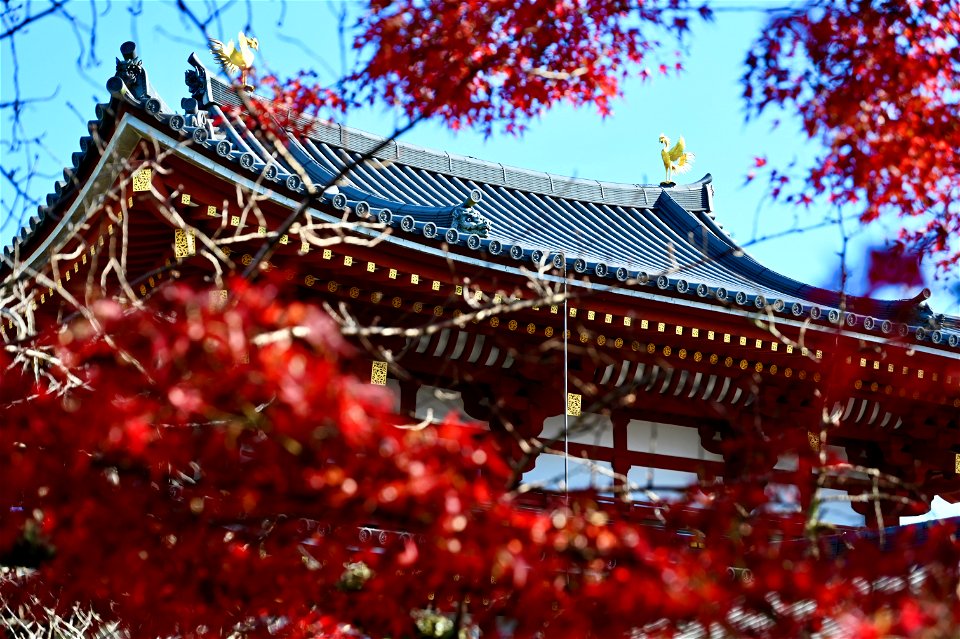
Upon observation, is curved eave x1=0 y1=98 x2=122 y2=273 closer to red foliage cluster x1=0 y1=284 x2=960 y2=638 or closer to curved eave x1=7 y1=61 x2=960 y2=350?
curved eave x1=7 y1=61 x2=960 y2=350

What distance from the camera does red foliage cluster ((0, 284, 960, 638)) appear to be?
3.42 meters

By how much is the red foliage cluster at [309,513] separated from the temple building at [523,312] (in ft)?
7.72

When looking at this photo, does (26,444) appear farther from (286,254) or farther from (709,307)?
(709,307)

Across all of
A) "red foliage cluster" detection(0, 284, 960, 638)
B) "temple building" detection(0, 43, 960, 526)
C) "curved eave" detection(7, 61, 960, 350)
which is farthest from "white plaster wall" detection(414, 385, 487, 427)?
"red foliage cluster" detection(0, 284, 960, 638)

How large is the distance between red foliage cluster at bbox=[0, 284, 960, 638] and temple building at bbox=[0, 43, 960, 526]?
2.35m

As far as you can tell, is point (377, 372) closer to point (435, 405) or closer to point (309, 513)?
point (435, 405)

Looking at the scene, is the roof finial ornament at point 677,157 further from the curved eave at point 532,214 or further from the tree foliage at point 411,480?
the tree foliage at point 411,480

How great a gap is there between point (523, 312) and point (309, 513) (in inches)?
194

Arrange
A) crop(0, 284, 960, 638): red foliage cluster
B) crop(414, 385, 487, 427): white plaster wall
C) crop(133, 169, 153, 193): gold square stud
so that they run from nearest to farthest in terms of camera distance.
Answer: crop(0, 284, 960, 638): red foliage cluster, crop(133, 169, 153, 193): gold square stud, crop(414, 385, 487, 427): white plaster wall

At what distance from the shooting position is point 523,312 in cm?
882

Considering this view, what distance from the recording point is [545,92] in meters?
6.04

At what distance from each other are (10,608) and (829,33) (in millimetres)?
5577

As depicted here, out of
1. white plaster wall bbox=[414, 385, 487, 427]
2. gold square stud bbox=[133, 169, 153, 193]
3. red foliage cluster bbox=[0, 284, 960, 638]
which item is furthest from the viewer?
white plaster wall bbox=[414, 385, 487, 427]

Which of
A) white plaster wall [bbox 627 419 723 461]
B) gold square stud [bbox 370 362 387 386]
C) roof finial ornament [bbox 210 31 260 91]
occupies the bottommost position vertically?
white plaster wall [bbox 627 419 723 461]
